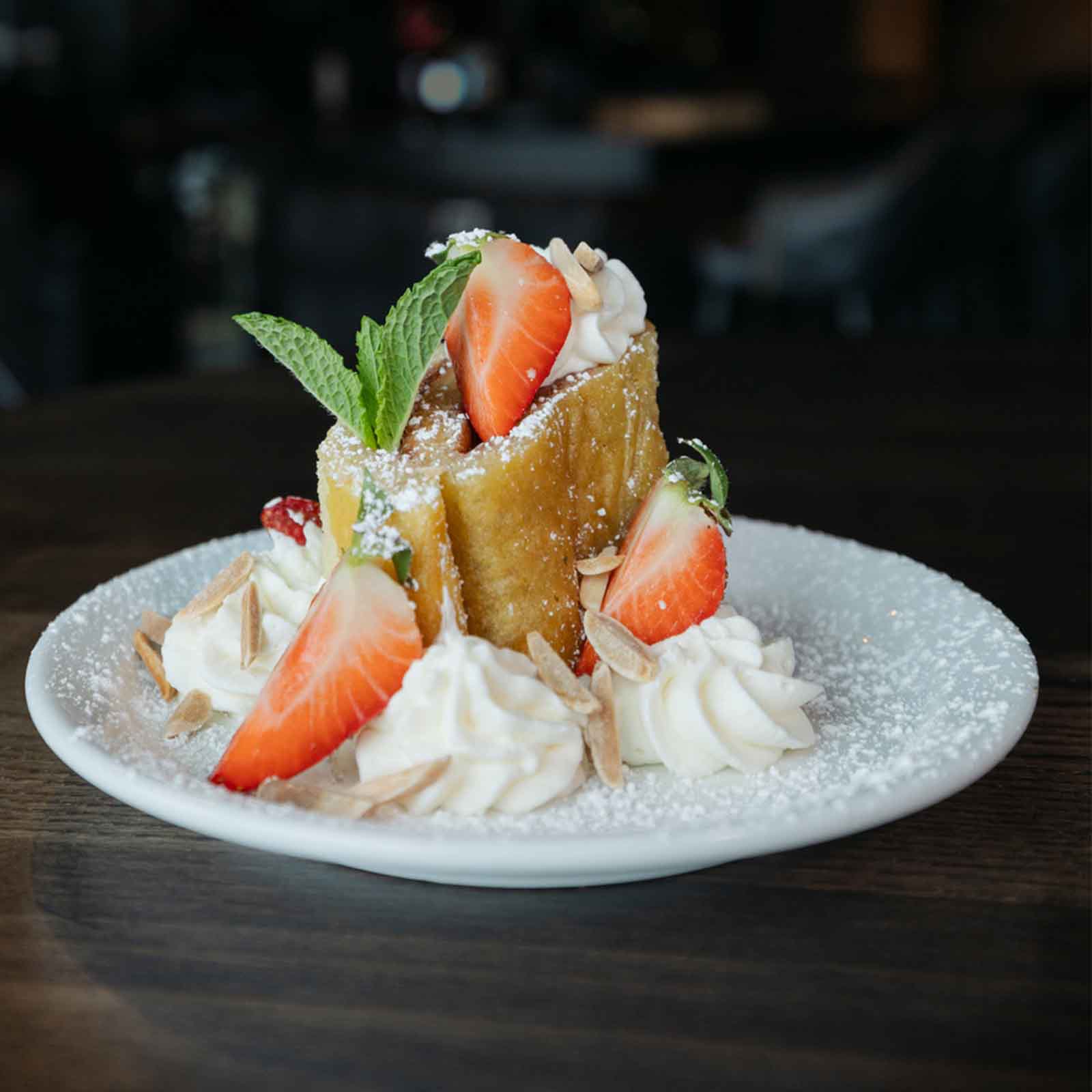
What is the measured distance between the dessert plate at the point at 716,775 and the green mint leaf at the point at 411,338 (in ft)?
0.86

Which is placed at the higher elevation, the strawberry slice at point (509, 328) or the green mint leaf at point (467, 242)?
the green mint leaf at point (467, 242)

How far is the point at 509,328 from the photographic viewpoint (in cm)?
113

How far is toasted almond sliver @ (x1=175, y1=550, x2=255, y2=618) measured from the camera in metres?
1.20

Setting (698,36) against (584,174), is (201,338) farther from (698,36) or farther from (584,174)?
(698,36)

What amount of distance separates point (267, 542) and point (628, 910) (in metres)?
0.70

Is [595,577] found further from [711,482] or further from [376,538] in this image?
[376,538]

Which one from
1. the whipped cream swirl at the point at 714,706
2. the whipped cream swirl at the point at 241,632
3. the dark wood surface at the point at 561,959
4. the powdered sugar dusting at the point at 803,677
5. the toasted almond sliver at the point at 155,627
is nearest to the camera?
the dark wood surface at the point at 561,959

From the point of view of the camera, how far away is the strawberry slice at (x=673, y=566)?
3.76ft

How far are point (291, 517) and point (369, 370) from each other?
24 cm

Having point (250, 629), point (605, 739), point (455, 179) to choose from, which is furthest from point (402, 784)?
point (455, 179)

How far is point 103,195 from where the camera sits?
5633 millimetres

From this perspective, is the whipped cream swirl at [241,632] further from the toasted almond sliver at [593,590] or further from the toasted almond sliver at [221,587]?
the toasted almond sliver at [593,590]

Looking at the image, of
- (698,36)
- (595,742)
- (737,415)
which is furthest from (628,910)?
(698,36)

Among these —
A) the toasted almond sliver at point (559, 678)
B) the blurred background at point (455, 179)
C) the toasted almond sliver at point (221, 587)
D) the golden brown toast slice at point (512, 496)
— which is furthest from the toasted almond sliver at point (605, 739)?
the blurred background at point (455, 179)
